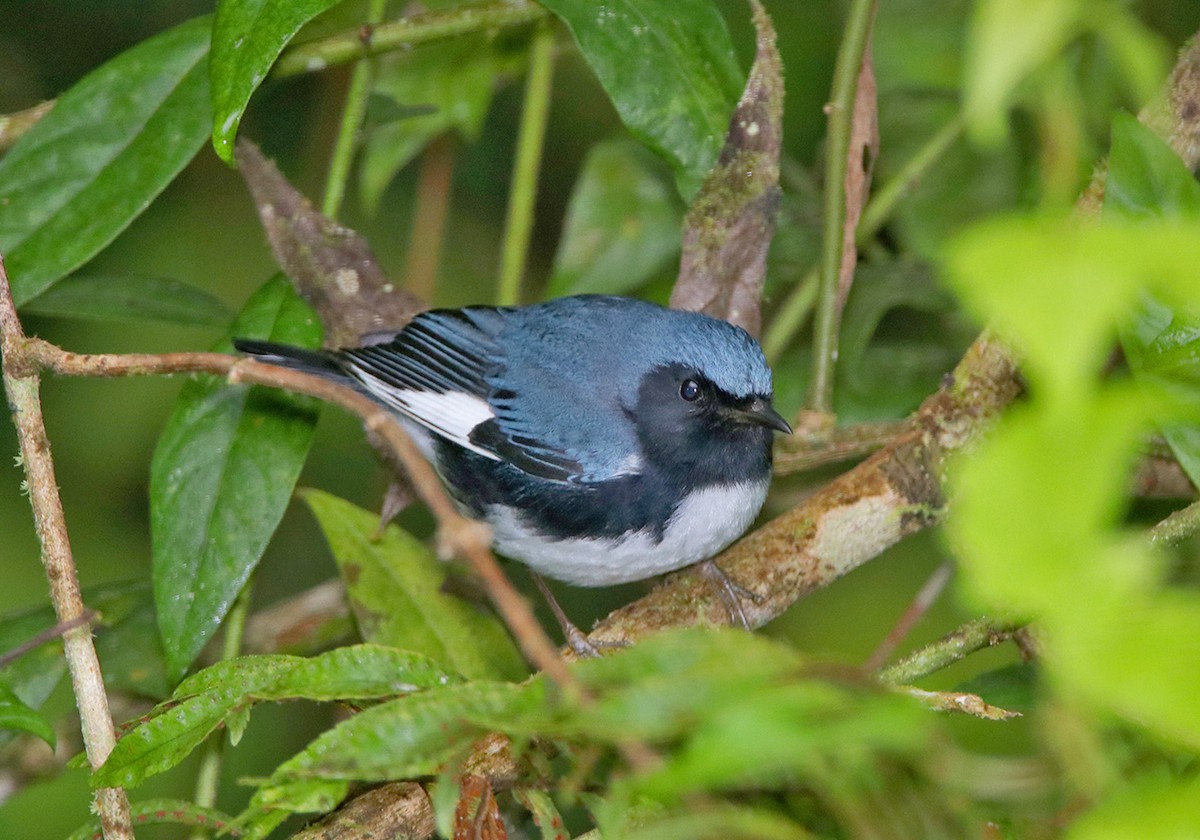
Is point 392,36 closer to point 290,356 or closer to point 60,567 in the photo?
point 290,356

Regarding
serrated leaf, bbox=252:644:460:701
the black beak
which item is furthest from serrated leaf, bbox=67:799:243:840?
the black beak

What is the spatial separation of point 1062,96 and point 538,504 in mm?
2259

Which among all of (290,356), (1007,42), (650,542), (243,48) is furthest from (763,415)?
(1007,42)

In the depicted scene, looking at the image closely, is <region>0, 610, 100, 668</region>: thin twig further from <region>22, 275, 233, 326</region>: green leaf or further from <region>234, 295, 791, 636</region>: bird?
<region>22, 275, 233, 326</region>: green leaf

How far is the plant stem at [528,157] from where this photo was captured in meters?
3.80

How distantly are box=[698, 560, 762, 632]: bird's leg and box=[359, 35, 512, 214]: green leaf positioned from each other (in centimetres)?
168

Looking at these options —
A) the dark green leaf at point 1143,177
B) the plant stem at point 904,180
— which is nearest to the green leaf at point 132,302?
the plant stem at point 904,180

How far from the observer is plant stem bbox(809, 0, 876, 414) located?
10.3 ft

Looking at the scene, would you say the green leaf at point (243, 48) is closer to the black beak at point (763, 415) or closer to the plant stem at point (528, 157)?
the plant stem at point (528, 157)

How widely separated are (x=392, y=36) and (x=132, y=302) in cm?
100

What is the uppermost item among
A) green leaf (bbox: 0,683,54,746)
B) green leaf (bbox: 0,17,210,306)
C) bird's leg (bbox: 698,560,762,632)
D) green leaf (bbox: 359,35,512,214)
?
green leaf (bbox: 0,17,210,306)

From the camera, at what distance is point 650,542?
3111 millimetres

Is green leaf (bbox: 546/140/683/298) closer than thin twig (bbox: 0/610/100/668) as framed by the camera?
No

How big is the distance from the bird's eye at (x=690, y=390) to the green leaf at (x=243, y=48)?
131 cm
